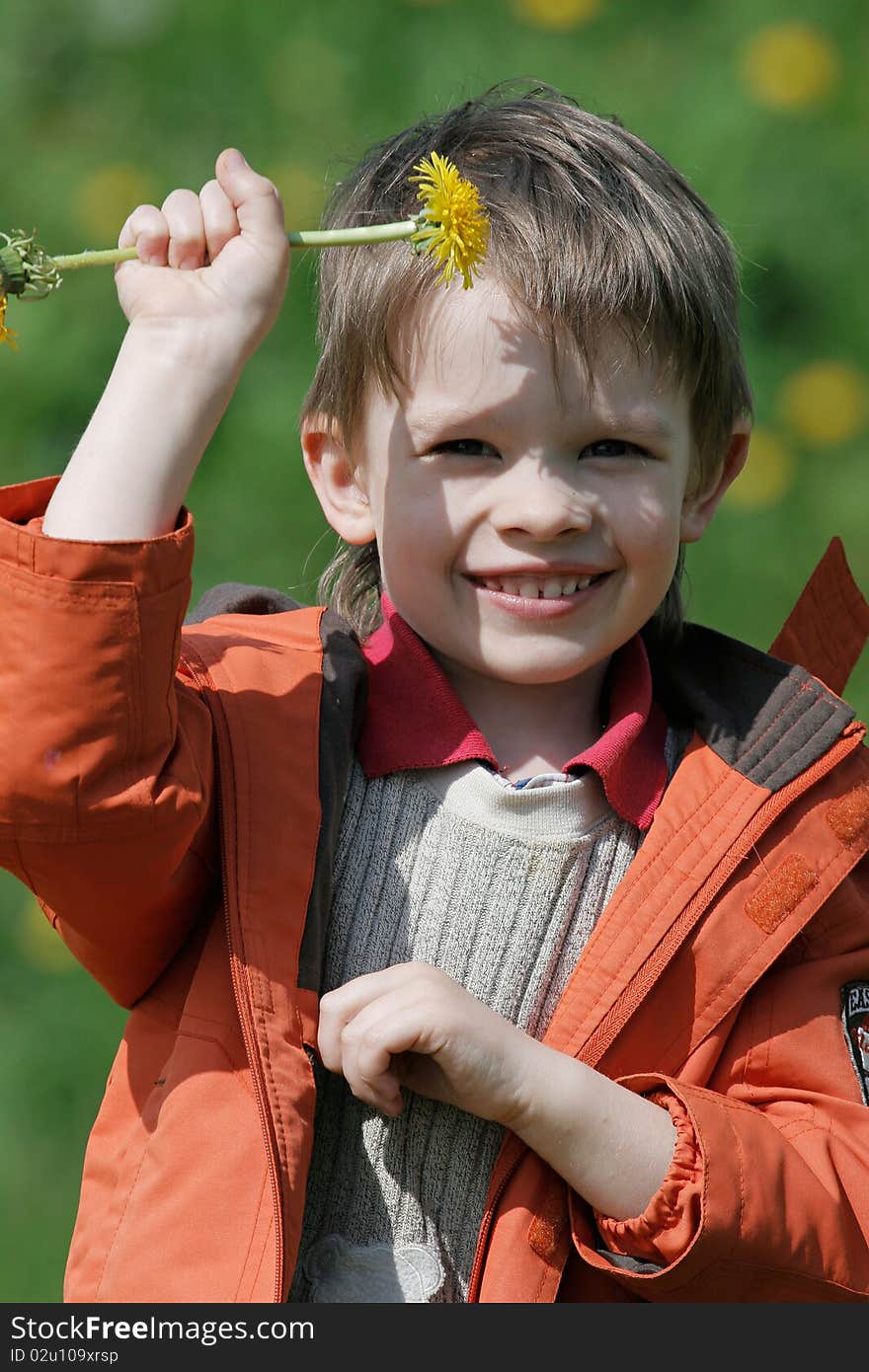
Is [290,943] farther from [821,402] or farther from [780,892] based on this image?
[821,402]

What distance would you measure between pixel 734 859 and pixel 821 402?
140cm

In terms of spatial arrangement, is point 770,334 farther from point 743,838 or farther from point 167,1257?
point 167,1257

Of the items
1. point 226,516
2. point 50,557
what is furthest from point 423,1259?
point 226,516

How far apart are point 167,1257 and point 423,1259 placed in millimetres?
219

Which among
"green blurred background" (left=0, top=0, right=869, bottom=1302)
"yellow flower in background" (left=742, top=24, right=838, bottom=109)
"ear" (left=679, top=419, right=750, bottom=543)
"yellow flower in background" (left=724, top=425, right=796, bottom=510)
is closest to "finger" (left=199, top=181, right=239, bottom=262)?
"ear" (left=679, top=419, right=750, bottom=543)

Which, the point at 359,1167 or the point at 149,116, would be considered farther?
the point at 149,116

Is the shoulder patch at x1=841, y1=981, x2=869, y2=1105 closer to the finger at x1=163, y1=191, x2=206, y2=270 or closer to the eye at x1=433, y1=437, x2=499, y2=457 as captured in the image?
the eye at x1=433, y1=437, x2=499, y2=457

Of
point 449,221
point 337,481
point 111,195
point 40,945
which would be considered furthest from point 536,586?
point 111,195

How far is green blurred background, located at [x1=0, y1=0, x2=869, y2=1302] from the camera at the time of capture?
2561 mm

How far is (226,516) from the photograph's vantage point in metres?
2.55

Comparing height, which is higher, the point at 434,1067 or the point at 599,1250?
the point at 434,1067

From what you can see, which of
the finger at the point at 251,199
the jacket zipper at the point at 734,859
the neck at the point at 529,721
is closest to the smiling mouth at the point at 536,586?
the neck at the point at 529,721

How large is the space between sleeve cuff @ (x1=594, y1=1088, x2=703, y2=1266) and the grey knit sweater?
13 centimetres

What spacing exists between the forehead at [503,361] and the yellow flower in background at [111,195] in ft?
4.24
